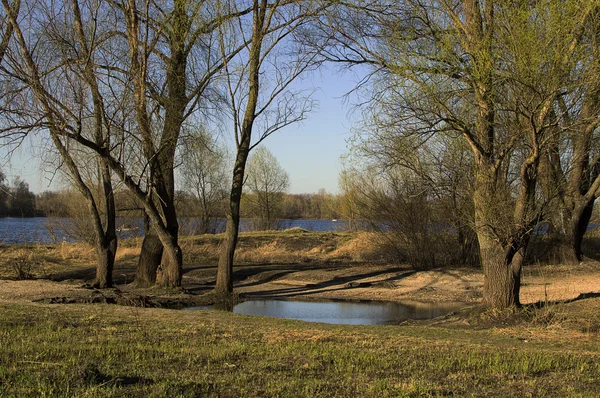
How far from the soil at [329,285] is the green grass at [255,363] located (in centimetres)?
642

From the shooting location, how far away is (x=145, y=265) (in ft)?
59.5

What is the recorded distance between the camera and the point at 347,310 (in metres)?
15.7

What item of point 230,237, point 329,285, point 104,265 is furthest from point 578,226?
point 104,265

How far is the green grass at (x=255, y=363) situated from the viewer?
185 inches

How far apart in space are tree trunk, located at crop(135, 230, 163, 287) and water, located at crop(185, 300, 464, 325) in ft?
11.7

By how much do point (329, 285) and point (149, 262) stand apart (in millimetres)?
6396

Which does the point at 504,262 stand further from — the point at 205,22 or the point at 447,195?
the point at 205,22

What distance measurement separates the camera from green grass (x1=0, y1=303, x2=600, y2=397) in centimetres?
470

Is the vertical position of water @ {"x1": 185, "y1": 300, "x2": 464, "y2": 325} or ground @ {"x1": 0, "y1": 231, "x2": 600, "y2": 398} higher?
ground @ {"x1": 0, "y1": 231, "x2": 600, "y2": 398}

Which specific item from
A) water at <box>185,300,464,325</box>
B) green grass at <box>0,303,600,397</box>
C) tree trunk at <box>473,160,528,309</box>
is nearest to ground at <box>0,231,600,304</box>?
water at <box>185,300,464,325</box>

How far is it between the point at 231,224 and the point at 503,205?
8.37 m

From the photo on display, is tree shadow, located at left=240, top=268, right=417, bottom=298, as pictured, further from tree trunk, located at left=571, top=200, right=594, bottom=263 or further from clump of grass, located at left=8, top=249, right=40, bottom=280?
clump of grass, located at left=8, top=249, right=40, bottom=280

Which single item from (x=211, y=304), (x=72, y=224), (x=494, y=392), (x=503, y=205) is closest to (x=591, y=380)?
(x=494, y=392)

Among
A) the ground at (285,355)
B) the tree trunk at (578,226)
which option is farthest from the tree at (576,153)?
the ground at (285,355)
